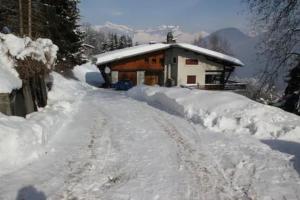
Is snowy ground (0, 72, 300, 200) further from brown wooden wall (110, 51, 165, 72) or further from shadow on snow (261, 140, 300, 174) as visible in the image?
brown wooden wall (110, 51, 165, 72)

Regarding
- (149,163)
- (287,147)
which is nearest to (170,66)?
(287,147)

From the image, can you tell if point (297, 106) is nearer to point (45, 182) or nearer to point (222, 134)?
point (222, 134)

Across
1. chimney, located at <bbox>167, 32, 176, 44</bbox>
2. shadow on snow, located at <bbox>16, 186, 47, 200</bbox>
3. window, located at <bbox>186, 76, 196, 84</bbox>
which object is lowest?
shadow on snow, located at <bbox>16, 186, 47, 200</bbox>

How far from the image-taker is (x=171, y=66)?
148ft

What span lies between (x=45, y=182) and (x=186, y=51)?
124 feet

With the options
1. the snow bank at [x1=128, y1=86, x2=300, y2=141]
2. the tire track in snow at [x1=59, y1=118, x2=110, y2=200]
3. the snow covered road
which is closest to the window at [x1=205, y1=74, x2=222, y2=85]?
the snow bank at [x1=128, y1=86, x2=300, y2=141]

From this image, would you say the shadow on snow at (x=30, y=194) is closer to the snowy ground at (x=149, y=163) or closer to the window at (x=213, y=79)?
the snowy ground at (x=149, y=163)

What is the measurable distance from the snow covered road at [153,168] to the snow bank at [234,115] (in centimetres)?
79

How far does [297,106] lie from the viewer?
17.8 meters

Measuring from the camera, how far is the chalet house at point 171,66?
4338 cm

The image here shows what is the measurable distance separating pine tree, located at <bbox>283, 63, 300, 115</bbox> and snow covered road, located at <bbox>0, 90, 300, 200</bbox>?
690 centimetres

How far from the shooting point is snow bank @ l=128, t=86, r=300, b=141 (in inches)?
484

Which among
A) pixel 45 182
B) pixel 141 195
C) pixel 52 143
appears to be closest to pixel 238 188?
pixel 141 195

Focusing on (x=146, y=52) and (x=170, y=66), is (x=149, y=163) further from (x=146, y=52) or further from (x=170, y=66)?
(x=170, y=66)
